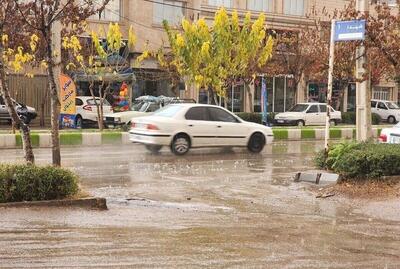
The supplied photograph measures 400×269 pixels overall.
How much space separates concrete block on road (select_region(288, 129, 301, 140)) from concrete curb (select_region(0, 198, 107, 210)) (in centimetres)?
1705

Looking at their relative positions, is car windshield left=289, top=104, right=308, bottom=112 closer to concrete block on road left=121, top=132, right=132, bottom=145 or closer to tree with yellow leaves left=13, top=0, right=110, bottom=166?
concrete block on road left=121, top=132, right=132, bottom=145

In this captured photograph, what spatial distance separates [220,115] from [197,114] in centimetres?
81

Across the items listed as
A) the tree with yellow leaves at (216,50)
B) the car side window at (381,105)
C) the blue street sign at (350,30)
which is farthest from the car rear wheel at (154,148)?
the car side window at (381,105)

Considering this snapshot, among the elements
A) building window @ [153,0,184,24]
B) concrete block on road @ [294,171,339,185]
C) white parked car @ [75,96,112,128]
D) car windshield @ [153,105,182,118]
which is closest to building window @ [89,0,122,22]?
building window @ [153,0,184,24]

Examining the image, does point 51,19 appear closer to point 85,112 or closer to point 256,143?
point 256,143

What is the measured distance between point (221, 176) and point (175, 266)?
762 centimetres

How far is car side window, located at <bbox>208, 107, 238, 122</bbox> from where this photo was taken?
18.5 m

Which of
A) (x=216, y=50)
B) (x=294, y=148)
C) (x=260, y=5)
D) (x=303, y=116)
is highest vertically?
(x=260, y=5)

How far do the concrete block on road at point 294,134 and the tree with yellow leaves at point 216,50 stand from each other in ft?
14.2

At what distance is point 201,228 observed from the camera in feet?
26.5

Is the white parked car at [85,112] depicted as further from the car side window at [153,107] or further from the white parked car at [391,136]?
the white parked car at [391,136]

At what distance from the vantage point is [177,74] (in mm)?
31453

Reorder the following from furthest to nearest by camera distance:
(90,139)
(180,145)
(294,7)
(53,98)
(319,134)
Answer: (294,7) < (319,134) < (90,139) < (180,145) < (53,98)

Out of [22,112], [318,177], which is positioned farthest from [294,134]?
[22,112]
